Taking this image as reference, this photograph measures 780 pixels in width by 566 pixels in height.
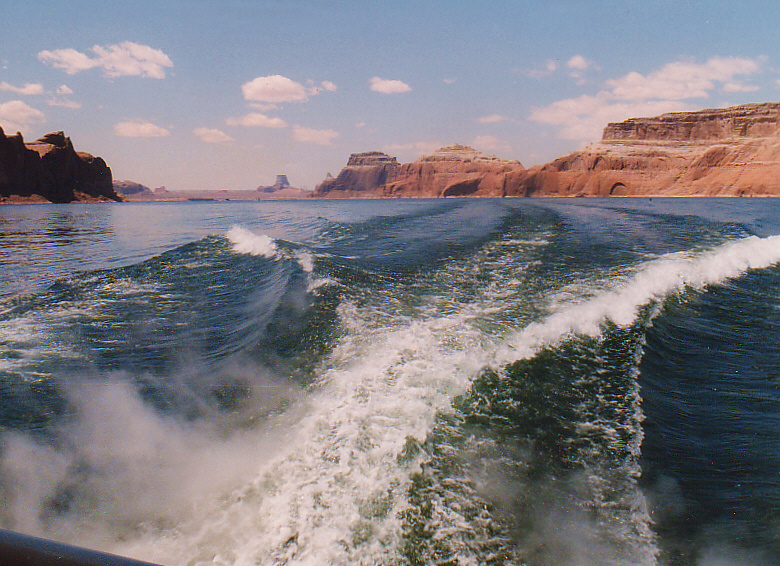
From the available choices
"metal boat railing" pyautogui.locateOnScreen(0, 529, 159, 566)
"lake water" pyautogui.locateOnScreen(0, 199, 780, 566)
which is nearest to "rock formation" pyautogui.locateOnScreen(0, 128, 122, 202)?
"lake water" pyautogui.locateOnScreen(0, 199, 780, 566)

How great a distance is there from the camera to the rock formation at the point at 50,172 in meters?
73.7

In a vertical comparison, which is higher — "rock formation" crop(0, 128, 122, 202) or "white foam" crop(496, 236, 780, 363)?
"rock formation" crop(0, 128, 122, 202)

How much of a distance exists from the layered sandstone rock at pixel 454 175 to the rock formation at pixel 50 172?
3371 inches

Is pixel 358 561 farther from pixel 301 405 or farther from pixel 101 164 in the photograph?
pixel 101 164

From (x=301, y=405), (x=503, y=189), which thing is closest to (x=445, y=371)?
(x=301, y=405)

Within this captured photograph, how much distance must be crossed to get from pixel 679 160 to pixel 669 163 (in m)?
1.73

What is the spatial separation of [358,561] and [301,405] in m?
1.66

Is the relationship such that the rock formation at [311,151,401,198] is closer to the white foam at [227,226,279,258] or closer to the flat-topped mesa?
the flat-topped mesa

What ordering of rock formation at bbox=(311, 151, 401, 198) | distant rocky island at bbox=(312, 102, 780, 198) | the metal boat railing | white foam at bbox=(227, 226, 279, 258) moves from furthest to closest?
rock formation at bbox=(311, 151, 401, 198) < distant rocky island at bbox=(312, 102, 780, 198) < white foam at bbox=(227, 226, 279, 258) < the metal boat railing

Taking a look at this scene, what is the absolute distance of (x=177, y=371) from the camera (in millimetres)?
4500

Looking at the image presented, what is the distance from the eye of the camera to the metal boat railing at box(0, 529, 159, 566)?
683mm

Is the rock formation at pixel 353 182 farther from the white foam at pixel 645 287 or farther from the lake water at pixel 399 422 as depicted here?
the lake water at pixel 399 422

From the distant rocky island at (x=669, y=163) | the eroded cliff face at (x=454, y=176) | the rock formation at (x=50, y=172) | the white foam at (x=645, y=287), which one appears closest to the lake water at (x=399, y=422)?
the white foam at (x=645, y=287)

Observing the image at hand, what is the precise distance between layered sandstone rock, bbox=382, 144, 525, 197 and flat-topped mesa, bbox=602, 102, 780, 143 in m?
25.6
